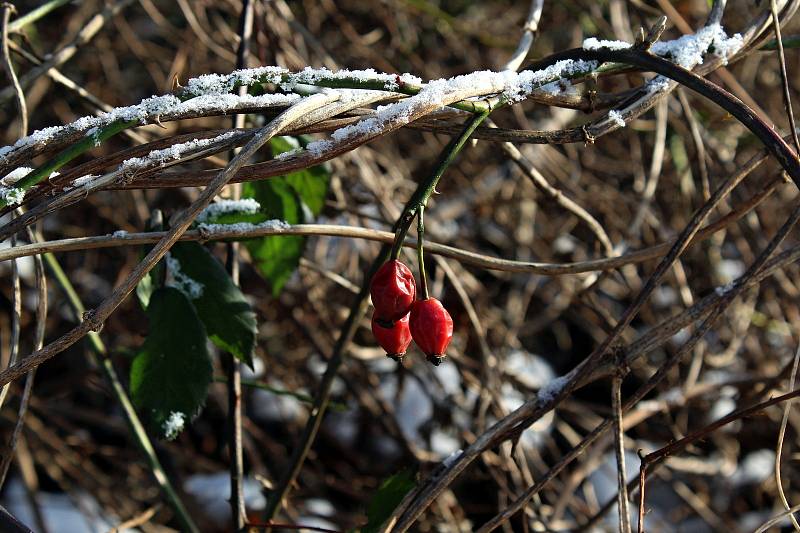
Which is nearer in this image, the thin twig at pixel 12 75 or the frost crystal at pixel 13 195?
the frost crystal at pixel 13 195

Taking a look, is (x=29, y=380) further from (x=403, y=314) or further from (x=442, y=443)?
(x=442, y=443)

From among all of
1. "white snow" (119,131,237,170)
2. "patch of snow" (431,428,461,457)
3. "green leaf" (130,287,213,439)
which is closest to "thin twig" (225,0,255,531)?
"green leaf" (130,287,213,439)

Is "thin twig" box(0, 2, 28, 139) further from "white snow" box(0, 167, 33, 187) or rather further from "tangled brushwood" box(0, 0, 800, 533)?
"white snow" box(0, 167, 33, 187)

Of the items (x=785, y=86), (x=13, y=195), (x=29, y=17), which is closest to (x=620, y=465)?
(x=785, y=86)

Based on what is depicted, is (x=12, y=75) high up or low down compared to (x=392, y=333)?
A: up

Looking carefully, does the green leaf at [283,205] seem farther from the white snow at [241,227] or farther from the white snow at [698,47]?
the white snow at [698,47]

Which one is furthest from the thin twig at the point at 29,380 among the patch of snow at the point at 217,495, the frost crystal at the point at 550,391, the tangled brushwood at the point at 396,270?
the patch of snow at the point at 217,495
